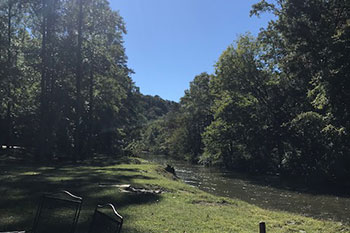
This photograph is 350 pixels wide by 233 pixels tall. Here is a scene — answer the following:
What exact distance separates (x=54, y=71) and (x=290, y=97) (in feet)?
74.7

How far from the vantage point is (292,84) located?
92.1ft

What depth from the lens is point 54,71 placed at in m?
27.7

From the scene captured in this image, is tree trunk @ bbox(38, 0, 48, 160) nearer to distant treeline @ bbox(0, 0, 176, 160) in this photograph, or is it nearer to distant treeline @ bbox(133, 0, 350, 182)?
distant treeline @ bbox(0, 0, 176, 160)

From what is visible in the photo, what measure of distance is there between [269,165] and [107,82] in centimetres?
2005

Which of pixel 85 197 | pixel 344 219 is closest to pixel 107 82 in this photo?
pixel 85 197

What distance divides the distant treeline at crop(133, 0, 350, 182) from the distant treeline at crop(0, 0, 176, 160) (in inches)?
546

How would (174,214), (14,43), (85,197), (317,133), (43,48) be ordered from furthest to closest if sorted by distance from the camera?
(14,43)
(43,48)
(317,133)
(85,197)
(174,214)

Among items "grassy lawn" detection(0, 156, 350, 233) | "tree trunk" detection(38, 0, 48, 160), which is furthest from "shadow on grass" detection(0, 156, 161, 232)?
"tree trunk" detection(38, 0, 48, 160)

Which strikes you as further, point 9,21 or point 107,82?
point 107,82

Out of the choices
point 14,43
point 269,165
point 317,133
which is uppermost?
point 14,43

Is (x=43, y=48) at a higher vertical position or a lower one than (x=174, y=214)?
higher

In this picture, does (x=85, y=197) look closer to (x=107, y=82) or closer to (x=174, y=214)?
(x=174, y=214)

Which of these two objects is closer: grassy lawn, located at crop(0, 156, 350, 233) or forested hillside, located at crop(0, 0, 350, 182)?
grassy lawn, located at crop(0, 156, 350, 233)

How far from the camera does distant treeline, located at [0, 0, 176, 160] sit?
83.0 ft
